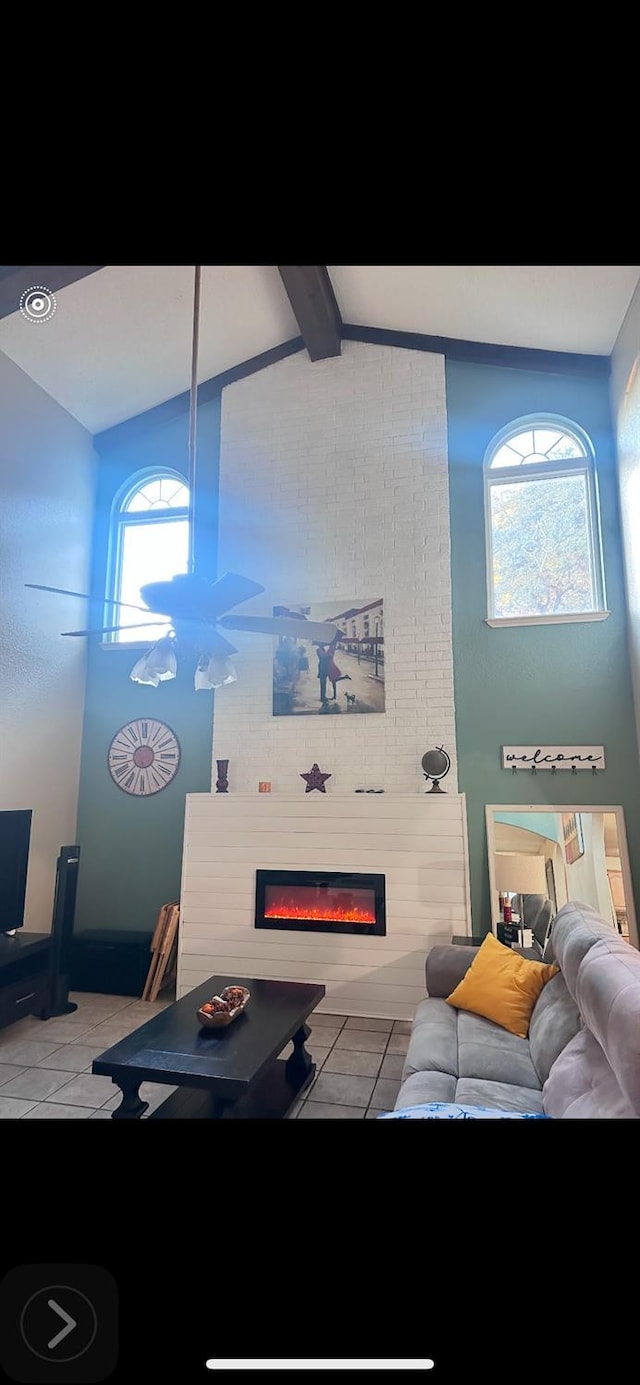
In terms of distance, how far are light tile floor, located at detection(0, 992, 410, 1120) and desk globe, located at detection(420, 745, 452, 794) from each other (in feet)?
4.31

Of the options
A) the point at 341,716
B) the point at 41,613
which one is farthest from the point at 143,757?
the point at 341,716

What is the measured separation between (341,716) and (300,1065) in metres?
2.11

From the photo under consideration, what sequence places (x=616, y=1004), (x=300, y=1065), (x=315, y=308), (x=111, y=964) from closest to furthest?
(x=616, y=1004), (x=300, y=1065), (x=111, y=964), (x=315, y=308)

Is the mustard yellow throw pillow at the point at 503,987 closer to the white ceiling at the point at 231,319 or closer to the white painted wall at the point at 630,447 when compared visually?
the white painted wall at the point at 630,447

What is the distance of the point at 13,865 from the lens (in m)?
3.58

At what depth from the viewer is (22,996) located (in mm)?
3293

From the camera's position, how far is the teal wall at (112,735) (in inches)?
169

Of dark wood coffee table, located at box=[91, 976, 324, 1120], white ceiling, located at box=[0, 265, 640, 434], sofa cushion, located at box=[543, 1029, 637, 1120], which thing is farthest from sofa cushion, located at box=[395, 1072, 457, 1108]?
white ceiling, located at box=[0, 265, 640, 434]

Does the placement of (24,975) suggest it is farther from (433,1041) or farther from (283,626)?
(283,626)

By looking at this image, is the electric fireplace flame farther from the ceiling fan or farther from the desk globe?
the ceiling fan

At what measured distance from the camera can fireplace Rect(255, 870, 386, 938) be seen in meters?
3.63

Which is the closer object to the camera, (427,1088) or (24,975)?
(427,1088)
